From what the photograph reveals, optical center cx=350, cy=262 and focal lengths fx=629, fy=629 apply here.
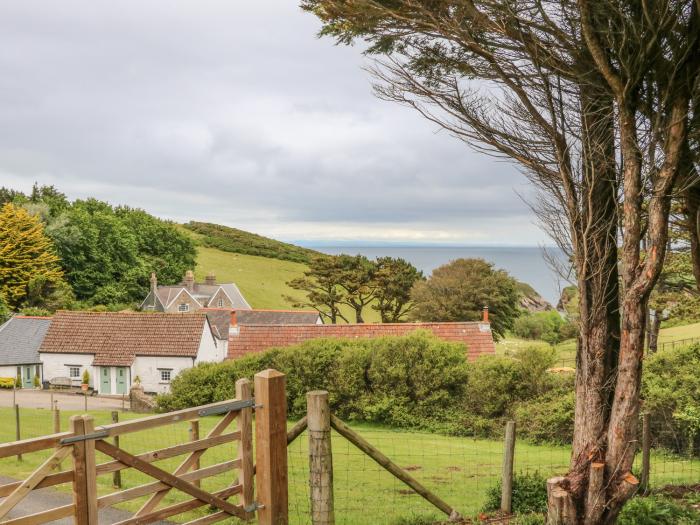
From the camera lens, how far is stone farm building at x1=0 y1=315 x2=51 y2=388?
127ft

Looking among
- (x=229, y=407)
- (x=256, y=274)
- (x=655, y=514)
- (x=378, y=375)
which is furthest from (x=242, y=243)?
(x=229, y=407)

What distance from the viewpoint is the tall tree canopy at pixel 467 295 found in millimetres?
46125

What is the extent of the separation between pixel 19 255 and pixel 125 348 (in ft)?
78.2

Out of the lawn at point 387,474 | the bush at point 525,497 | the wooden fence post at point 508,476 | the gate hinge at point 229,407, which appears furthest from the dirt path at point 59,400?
the gate hinge at point 229,407

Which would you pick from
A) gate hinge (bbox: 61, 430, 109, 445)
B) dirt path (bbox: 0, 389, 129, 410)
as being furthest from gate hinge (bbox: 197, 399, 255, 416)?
dirt path (bbox: 0, 389, 129, 410)

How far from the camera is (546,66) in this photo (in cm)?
727

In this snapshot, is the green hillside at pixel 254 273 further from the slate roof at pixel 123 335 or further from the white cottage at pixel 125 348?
the white cottage at pixel 125 348

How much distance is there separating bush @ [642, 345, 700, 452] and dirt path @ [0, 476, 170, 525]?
42.4ft

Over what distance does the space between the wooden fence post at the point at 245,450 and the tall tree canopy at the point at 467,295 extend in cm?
4041

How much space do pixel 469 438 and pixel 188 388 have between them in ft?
34.4

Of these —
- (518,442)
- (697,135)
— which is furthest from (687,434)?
(697,135)

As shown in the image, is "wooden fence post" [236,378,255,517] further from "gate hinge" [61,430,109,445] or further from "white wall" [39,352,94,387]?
"white wall" [39,352,94,387]

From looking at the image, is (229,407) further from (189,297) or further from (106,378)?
(189,297)

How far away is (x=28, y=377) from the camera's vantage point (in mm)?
39219
